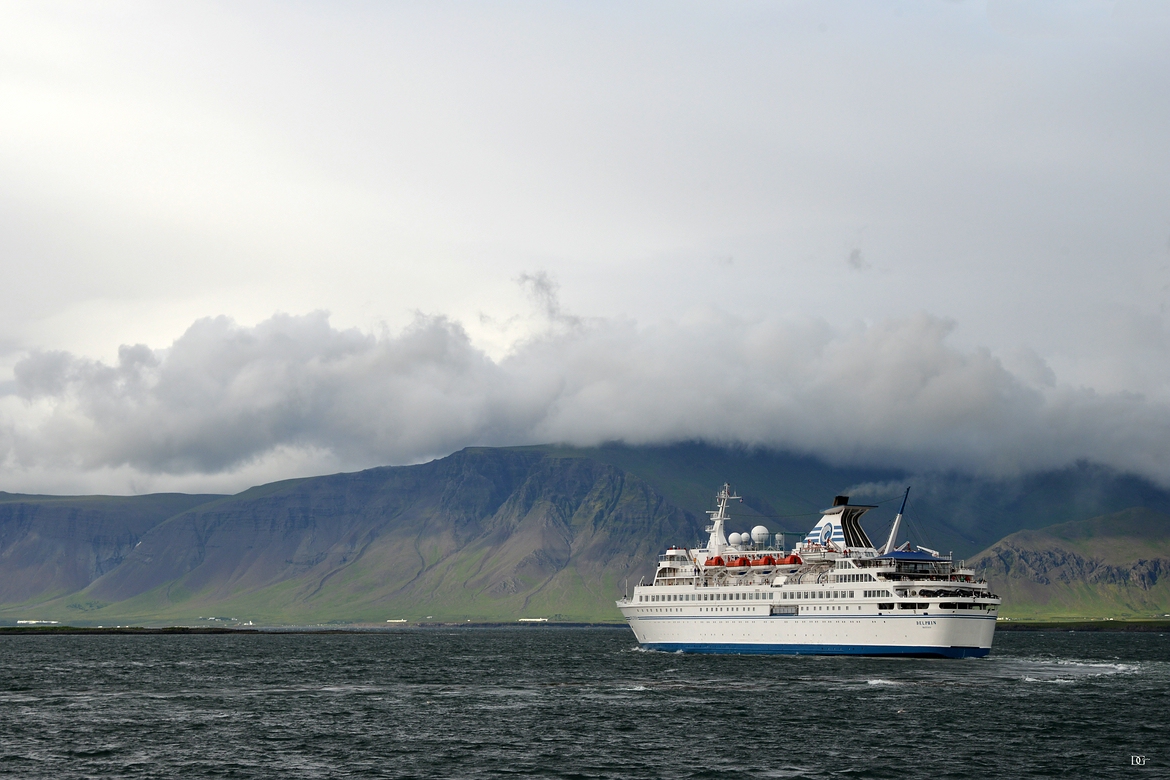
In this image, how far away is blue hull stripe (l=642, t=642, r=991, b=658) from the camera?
446ft

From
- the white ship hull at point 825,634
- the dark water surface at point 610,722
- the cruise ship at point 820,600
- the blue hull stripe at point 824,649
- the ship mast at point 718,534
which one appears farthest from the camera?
the ship mast at point 718,534

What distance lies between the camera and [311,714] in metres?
95.1

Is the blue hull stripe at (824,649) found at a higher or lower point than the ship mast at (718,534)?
lower

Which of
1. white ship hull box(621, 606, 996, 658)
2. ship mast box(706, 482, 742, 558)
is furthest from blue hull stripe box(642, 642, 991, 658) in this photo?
ship mast box(706, 482, 742, 558)

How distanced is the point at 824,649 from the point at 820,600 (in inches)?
232

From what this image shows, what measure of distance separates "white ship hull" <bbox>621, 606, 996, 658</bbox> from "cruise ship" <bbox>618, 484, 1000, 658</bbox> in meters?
0.13

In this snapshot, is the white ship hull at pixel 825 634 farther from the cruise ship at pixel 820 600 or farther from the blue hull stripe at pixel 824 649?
the cruise ship at pixel 820 600

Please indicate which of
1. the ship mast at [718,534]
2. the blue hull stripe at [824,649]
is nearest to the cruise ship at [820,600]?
the blue hull stripe at [824,649]

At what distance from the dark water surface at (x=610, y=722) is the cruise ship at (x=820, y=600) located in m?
3.97

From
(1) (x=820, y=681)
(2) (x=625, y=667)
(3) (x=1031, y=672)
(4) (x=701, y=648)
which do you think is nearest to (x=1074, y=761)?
(1) (x=820, y=681)

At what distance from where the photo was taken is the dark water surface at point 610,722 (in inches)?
2741

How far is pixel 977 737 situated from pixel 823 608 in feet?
208

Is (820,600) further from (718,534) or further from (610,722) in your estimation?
(610,722)

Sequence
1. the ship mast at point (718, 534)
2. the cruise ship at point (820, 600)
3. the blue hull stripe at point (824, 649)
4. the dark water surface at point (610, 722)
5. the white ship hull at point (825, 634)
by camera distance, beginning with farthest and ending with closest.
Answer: the ship mast at point (718, 534) < the blue hull stripe at point (824, 649) < the cruise ship at point (820, 600) < the white ship hull at point (825, 634) < the dark water surface at point (610, 722)
